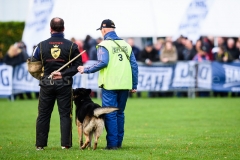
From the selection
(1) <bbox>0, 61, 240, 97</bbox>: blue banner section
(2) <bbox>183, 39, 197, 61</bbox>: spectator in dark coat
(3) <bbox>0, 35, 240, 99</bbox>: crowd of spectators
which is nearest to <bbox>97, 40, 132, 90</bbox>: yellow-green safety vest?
(1) <bbox>0, 61, 240, 97</bbox>: blue banner section

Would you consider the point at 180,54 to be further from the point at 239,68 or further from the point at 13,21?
the point at 13,21

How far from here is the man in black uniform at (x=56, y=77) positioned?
451 inches

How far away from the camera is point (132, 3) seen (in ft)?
99.0

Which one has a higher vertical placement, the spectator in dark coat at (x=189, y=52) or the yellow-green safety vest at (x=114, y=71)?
the yellow-green safety vest at (x=114, y=71)

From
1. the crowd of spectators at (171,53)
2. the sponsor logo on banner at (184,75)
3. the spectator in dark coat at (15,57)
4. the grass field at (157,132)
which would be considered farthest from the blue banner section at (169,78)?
the grass field at (157,132)

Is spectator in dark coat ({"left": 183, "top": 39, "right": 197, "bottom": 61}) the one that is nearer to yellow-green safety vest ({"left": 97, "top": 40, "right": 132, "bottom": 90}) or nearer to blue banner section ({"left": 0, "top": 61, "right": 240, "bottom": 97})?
blue banner section ({"left": 0, "top": 61, "right": 240, "bottom": 97})

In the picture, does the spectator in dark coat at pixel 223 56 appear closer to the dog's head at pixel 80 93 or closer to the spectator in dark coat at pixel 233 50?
the spectator in dark coat at pixel 233 50

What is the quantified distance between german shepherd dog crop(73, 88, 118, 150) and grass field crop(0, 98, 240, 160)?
324 millimetres

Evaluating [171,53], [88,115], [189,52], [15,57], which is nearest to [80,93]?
[88,115]

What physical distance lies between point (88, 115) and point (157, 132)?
12.9ft

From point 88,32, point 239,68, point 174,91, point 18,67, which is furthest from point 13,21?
point 239,68

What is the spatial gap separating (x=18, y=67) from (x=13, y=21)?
8.77 m

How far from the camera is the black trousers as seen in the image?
37.8 feet

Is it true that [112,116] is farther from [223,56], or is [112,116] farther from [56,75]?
[223,56]
